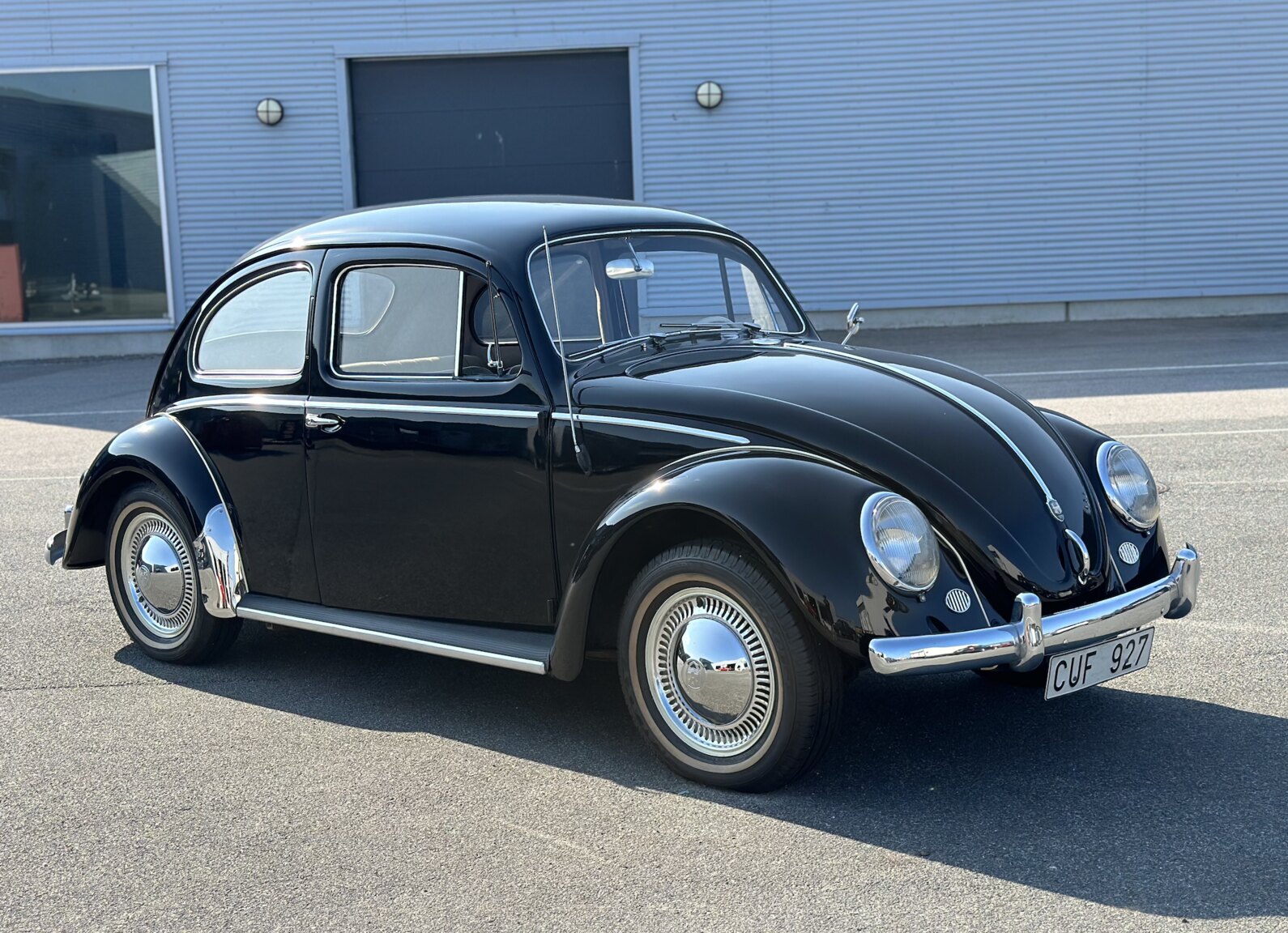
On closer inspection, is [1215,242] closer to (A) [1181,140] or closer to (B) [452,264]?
(A) [1181,140]

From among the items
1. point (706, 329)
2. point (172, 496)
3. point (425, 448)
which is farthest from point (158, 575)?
point (706, 329)

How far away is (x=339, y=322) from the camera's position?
502 cm

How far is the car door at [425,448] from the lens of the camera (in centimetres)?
449

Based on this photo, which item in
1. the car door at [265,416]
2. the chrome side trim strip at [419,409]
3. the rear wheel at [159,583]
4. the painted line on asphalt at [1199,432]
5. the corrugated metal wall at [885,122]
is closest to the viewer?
the chrome side trim strip at [419,409]

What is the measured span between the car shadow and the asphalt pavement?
1cm

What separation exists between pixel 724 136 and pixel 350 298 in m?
12.8


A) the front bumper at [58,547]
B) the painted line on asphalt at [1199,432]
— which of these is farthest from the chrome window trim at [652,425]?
the painted line on asphalt at [1199,432]

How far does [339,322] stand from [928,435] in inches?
87.2

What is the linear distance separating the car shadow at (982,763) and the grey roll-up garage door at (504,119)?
1258 centimetres

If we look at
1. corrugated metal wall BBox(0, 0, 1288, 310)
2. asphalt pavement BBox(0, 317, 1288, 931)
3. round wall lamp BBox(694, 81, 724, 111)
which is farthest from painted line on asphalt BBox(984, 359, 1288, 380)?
asphalt pavement BBox(0, 317, 1288, 931)

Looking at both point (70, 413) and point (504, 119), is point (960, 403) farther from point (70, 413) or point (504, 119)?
point (504, 119)

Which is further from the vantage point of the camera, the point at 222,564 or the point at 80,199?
the point at 80,199

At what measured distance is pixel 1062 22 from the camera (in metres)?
16.8

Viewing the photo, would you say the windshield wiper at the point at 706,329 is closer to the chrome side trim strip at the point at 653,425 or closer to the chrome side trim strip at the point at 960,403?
the chrome side trim strip at the point at 960,403
